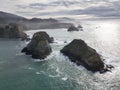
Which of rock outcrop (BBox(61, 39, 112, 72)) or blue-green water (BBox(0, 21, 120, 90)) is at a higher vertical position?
rock outcrop (BBox(61, 39, 112, 72))

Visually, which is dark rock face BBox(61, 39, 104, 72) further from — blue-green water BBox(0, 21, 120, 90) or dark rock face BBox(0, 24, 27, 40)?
dark rock face BBox(0, 24, 27, 40)

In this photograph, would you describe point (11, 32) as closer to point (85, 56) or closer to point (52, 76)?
point (85, 56)

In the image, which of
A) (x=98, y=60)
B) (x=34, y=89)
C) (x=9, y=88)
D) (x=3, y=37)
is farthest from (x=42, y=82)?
(x=3, y=37)

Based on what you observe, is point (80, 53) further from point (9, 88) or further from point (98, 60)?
point (9, 88)

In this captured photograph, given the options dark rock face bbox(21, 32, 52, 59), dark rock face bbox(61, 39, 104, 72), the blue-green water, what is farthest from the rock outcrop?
dark rock face bbox(21, 32, 52, 59)

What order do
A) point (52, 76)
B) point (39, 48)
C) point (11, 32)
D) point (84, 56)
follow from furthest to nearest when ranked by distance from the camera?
point (11, 32)
point (39, 48)
point (84, 56)
point (52, 76)

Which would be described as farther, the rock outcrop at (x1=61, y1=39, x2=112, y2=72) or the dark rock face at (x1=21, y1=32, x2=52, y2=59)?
the dark rock face at (x1=21, y1=32, x2=52, y2=59)

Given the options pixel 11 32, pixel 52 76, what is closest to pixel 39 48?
pixel 52 76

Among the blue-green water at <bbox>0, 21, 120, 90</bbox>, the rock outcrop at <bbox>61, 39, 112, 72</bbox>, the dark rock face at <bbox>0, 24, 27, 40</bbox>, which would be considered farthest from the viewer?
the dark rock face at <bbox>0, 24, 27, 40</bbox>
